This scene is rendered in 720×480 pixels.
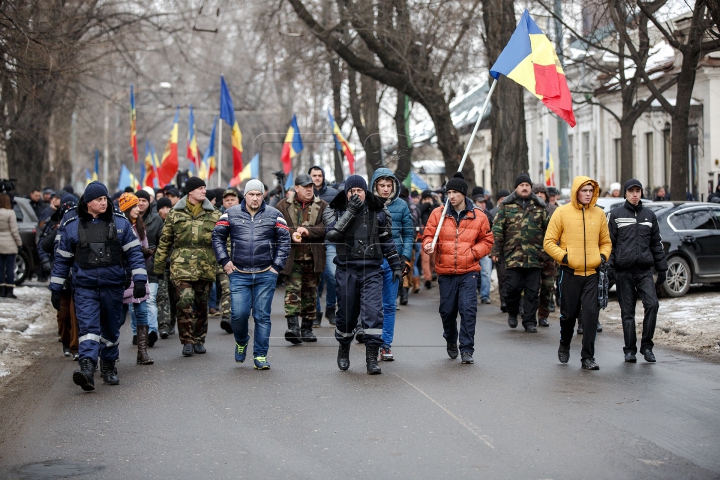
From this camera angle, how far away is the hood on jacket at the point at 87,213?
9758mm

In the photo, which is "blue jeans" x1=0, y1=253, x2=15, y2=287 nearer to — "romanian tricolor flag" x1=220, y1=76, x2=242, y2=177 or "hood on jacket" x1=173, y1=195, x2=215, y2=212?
"romanian tricolor flag" x1=220, y1=76, x2=242, y2=177

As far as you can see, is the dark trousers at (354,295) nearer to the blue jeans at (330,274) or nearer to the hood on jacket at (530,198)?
the blue jeans at (330,274)

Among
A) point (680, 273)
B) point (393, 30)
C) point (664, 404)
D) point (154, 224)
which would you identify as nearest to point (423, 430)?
point (664, 404)

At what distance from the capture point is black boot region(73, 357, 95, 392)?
932 centimetres

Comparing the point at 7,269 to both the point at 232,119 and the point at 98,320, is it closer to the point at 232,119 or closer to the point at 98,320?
the point at 232,119

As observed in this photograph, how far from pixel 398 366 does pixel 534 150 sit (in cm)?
4358

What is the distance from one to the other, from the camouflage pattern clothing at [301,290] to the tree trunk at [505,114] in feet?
30.3

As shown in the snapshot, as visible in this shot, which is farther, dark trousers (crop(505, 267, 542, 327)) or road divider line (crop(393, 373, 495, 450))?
dark trousers (crop(505, 267, 542, 327))

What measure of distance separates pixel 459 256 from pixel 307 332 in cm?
264

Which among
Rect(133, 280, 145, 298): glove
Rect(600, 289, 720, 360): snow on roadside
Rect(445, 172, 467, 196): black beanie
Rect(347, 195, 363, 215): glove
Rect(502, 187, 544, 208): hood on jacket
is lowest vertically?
Rect(600, 289, 720, 360): snow on roadside

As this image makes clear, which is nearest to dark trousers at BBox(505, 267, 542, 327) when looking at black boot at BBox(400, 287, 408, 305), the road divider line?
black boot at BBox(400, 287, 408, 305)

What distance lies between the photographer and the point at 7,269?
59.8ft

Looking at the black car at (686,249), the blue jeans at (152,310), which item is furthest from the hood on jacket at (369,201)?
the black car at (686,249)

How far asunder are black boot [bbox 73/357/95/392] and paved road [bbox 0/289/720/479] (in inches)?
3.4
